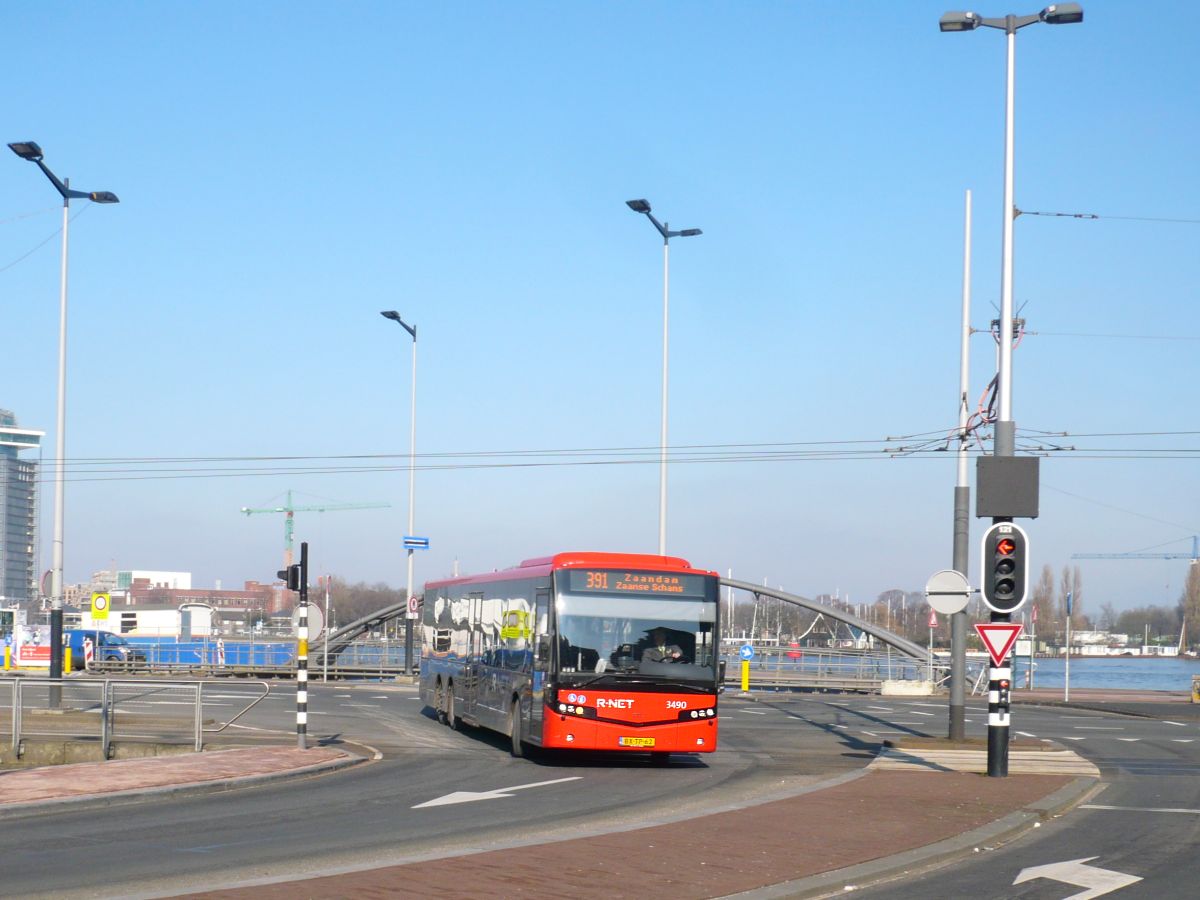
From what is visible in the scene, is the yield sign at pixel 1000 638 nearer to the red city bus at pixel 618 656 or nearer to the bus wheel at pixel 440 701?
the red city bus at pixel 618 656

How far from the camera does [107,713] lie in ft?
70.7

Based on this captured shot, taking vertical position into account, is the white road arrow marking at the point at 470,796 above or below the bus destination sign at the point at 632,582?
below

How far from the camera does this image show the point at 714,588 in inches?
828

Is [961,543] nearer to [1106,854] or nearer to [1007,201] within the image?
[1007,201]

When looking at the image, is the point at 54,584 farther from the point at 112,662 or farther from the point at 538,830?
the point at 112,662

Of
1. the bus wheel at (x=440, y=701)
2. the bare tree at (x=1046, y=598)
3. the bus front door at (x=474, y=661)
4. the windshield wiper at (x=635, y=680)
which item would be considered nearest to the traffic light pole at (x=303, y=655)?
the bus front door at (x=474, y=661)

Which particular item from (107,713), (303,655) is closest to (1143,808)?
(303,655)

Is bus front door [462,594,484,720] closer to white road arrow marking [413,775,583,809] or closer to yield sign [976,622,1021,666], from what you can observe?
white road arrow marking [413,775,583,809]

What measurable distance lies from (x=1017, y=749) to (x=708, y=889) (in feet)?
45.4

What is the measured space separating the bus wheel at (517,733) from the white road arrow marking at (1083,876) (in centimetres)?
1116

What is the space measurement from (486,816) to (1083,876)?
19.4 feet

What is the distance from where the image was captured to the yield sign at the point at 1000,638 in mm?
17484

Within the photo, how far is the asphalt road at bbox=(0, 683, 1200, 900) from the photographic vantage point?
1080 cm

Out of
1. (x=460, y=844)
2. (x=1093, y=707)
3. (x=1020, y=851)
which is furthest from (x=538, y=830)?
(x=1093, y=707)
